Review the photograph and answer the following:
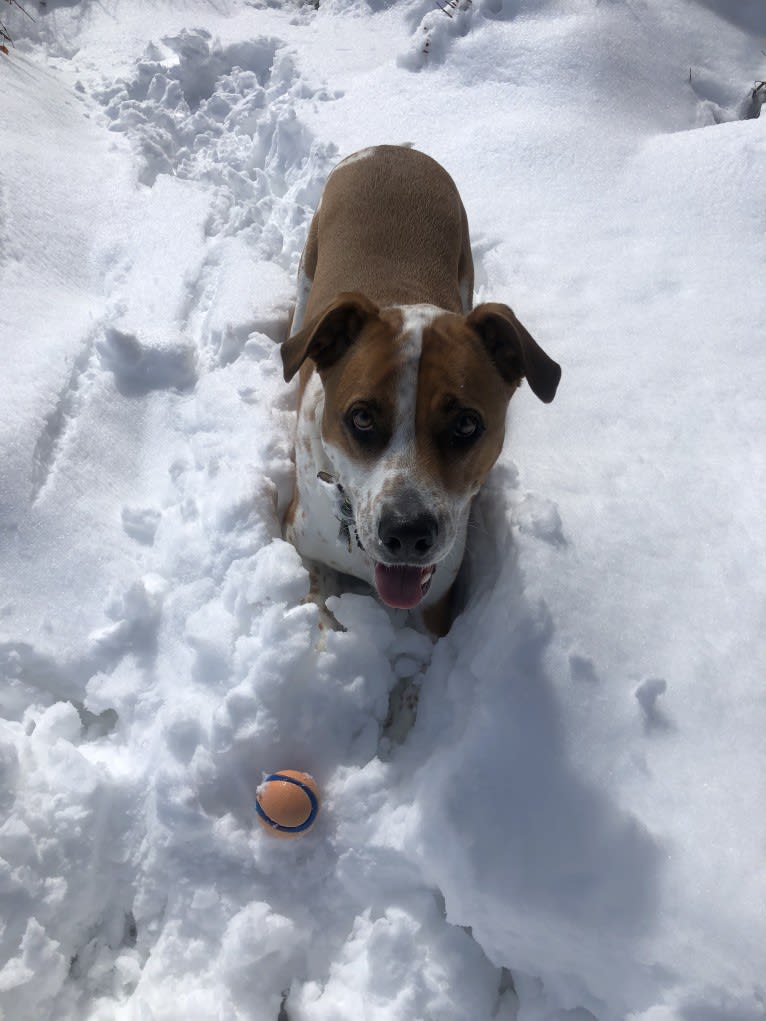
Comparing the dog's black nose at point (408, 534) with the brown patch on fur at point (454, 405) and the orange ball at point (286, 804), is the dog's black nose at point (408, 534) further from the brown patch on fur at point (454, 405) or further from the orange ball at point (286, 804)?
the orange ball at point (286, 804)

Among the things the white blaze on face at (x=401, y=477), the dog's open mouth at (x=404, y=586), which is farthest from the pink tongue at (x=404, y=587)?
the white blaze on face at (x=401, y=477)

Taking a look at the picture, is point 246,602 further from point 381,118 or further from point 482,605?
point 381,118

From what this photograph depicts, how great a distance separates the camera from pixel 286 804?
8.02 feet

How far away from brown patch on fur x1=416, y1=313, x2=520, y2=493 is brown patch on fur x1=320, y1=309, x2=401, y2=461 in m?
0.11

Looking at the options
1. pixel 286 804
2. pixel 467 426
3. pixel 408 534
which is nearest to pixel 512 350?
pixel 467 426

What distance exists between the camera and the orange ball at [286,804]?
2441mm

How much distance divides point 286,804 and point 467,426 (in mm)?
→ 1417

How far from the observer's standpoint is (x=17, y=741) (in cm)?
261

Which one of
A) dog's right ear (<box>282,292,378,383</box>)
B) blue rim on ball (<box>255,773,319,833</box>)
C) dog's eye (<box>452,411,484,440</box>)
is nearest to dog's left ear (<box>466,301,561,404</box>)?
dog's eye (<box>452,411,484,440</box>)

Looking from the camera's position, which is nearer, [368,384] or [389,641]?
[368,384]

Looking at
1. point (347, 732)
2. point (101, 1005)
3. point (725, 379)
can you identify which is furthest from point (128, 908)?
point (725, 379)

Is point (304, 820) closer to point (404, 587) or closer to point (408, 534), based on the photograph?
point (404, 587)

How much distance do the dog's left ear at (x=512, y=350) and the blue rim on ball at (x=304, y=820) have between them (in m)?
1.63

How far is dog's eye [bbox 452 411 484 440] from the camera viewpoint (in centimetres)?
271
